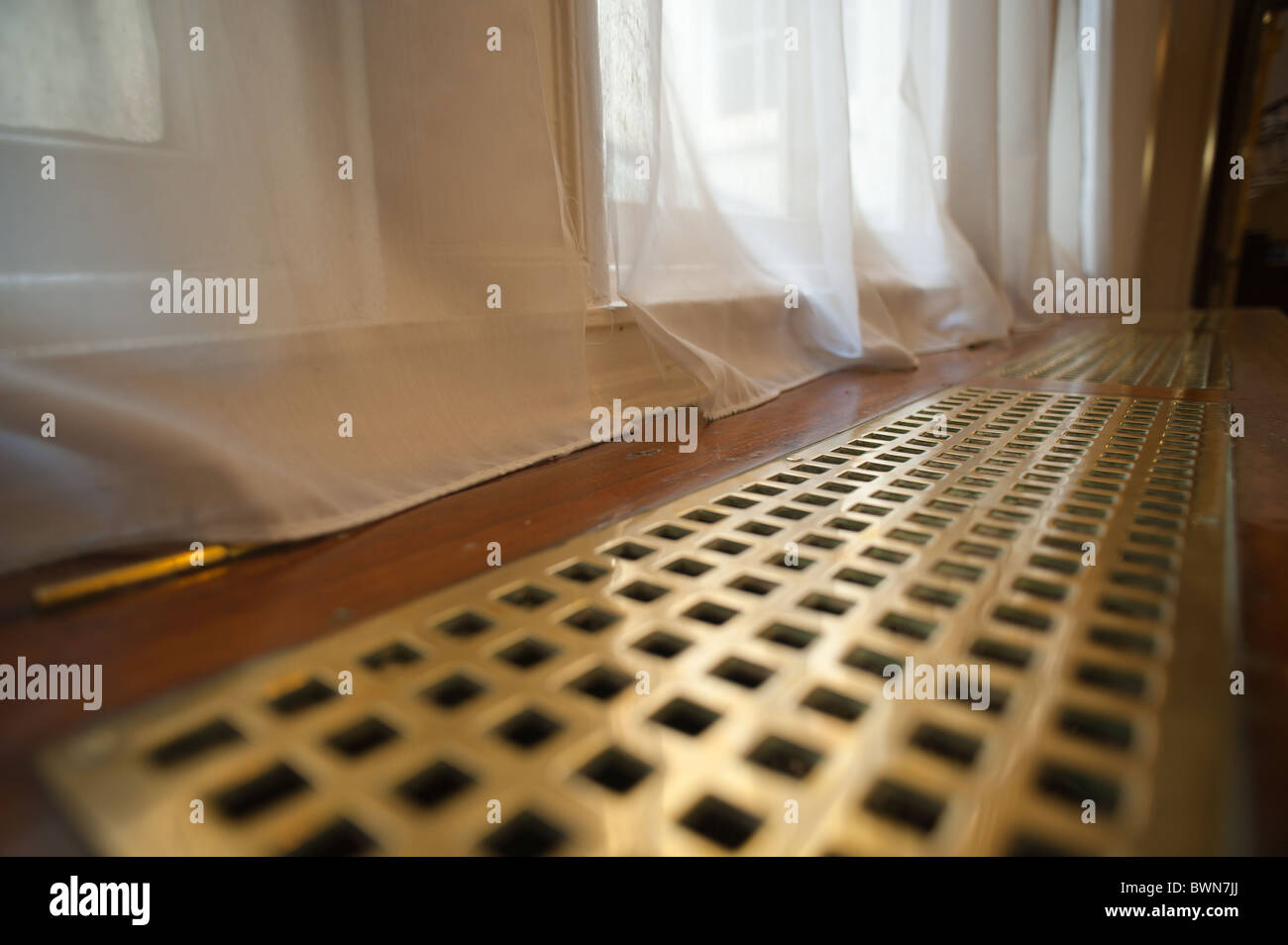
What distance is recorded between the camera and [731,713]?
302mm

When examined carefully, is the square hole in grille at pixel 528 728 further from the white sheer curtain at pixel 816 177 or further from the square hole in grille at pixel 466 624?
the white sheer curtain at pixel 816 177

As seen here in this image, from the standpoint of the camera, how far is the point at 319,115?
0.57 metres

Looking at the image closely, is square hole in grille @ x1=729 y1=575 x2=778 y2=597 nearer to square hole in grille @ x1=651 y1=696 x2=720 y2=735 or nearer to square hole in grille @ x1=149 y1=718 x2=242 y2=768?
square hole in grille @ x1=651 y1=696 x2=720 y2=735

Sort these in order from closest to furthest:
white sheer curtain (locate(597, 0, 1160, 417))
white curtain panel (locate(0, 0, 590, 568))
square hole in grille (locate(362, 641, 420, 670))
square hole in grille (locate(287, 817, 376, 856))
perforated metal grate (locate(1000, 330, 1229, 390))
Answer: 1. square hole in grille (locate(287, 817, 376, 856))
2. square hole in grille (locate(362, 641, 420, 670))
3. white curtain panel (locate(0, 0, 590, 568))
4. white sheer curtain (locate(597, 0, 1160, 417))
5. perforated metal grate (locate(1000, 330, 1229, 390))

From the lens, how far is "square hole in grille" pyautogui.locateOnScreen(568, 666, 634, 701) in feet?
1.07

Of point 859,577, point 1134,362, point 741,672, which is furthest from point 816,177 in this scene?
point 741,672

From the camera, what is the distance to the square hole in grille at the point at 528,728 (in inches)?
11.6

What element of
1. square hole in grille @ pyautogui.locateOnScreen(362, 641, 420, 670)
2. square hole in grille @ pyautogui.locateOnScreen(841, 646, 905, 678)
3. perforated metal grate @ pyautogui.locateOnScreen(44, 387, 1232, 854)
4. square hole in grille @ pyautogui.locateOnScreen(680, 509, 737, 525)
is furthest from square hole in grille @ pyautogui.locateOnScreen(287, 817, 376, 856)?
square hole in grille @ pyautogui.locateOnScreen(680, 509, 737, 525)

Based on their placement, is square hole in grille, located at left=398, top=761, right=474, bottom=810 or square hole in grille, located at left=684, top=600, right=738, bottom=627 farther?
square hole in grille, located at left=684, top=600, right=738, bottom=627

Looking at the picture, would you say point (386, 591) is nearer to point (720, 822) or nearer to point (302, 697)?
point (302, 697)

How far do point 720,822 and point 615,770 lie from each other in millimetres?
44

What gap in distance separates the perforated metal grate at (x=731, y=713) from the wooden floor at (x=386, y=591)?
0.02 metres
